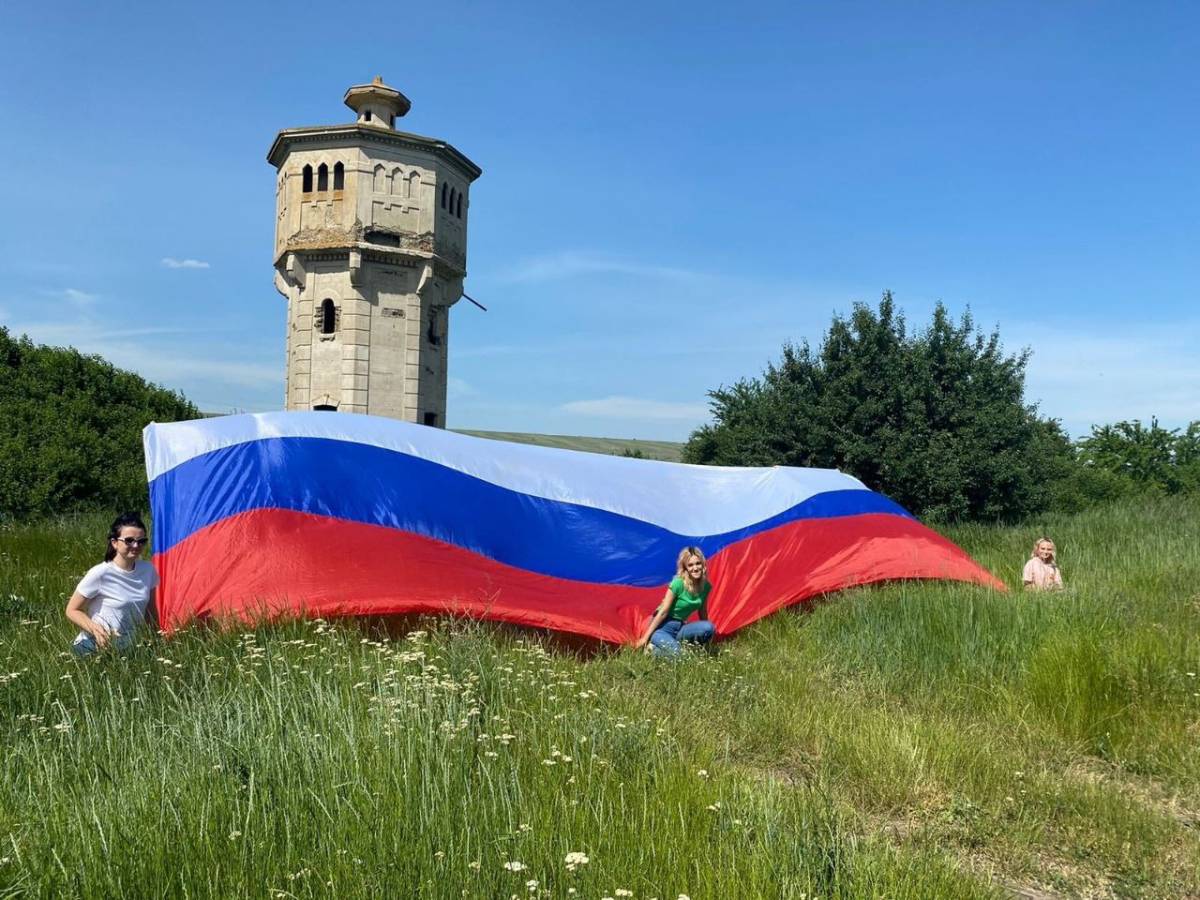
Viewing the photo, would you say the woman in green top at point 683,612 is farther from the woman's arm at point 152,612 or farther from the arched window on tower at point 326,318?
the arched window on tower at point 326,318

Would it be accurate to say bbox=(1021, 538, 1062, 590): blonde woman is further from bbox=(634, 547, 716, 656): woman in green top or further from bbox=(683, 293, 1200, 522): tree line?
bbox=(683, 293, 1200, 522): tree line

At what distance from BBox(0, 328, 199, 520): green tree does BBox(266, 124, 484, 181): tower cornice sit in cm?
1707

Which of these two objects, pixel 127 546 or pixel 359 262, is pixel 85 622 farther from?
pixel 359 262

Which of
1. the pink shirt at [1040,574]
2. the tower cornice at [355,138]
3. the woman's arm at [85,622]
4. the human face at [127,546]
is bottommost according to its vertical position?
the woman's arm at [85,622]

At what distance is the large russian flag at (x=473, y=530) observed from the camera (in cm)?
652

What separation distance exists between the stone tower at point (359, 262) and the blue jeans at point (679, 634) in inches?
1002

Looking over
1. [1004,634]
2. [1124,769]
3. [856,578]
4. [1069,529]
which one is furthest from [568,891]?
[1069,529]

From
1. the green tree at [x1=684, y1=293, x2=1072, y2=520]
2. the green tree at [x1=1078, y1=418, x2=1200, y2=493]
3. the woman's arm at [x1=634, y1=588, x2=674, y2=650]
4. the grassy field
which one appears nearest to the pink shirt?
the grassy field

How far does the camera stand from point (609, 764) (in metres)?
3.50

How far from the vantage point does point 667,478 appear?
9789mm

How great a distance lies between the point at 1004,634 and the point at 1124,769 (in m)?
1.67

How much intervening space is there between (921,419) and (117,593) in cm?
1379

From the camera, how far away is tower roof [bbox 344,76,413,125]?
32.5m

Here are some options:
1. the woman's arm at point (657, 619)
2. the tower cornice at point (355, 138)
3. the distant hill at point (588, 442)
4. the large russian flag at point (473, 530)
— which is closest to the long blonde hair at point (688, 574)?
the woman's arm at point (657, 619)
